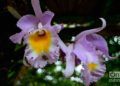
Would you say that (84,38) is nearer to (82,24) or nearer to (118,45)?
(82,24)

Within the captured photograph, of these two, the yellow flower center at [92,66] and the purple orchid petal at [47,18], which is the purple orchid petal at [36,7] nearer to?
the purple orchid petal at [47,18]

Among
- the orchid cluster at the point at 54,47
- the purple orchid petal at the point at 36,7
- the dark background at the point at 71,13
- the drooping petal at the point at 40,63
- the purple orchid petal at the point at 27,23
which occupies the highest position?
the dark background at the point at 71,13

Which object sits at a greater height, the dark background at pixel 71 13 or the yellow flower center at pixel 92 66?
the dark background at pixel 71 13
